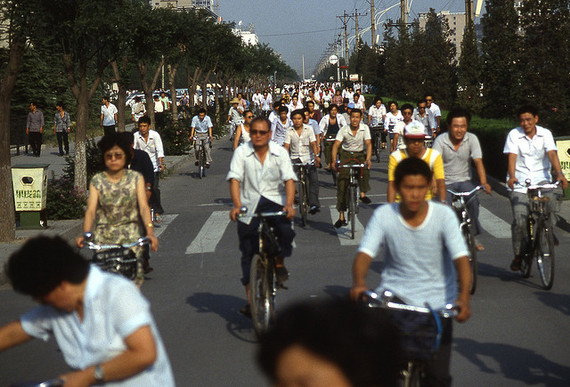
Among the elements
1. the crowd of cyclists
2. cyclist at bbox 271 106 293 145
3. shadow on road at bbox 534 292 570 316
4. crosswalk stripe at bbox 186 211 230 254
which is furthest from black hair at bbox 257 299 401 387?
cyclist at bbox 271 106 293 145

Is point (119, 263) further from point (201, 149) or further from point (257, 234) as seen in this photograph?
point (201, 149)

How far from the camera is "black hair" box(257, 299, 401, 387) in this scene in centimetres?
188

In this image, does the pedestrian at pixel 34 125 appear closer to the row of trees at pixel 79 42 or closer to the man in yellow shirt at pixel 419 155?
the row of trees at pixel 79 42

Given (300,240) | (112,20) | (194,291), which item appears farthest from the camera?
(112,20)

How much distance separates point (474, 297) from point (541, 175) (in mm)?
1513

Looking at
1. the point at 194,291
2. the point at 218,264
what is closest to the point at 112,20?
the point at 218,264

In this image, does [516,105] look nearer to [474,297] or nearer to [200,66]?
[474,297]

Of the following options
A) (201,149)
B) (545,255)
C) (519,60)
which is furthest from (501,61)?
(545,255)

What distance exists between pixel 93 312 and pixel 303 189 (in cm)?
1184

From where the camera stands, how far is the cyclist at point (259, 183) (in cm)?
802

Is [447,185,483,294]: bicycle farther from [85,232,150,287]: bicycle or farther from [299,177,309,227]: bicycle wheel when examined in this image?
[299,177,309,227]: bicycle wheel

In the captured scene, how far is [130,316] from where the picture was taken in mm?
3312

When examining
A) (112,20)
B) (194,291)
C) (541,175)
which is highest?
(112,20)

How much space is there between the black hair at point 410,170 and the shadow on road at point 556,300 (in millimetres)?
4186
